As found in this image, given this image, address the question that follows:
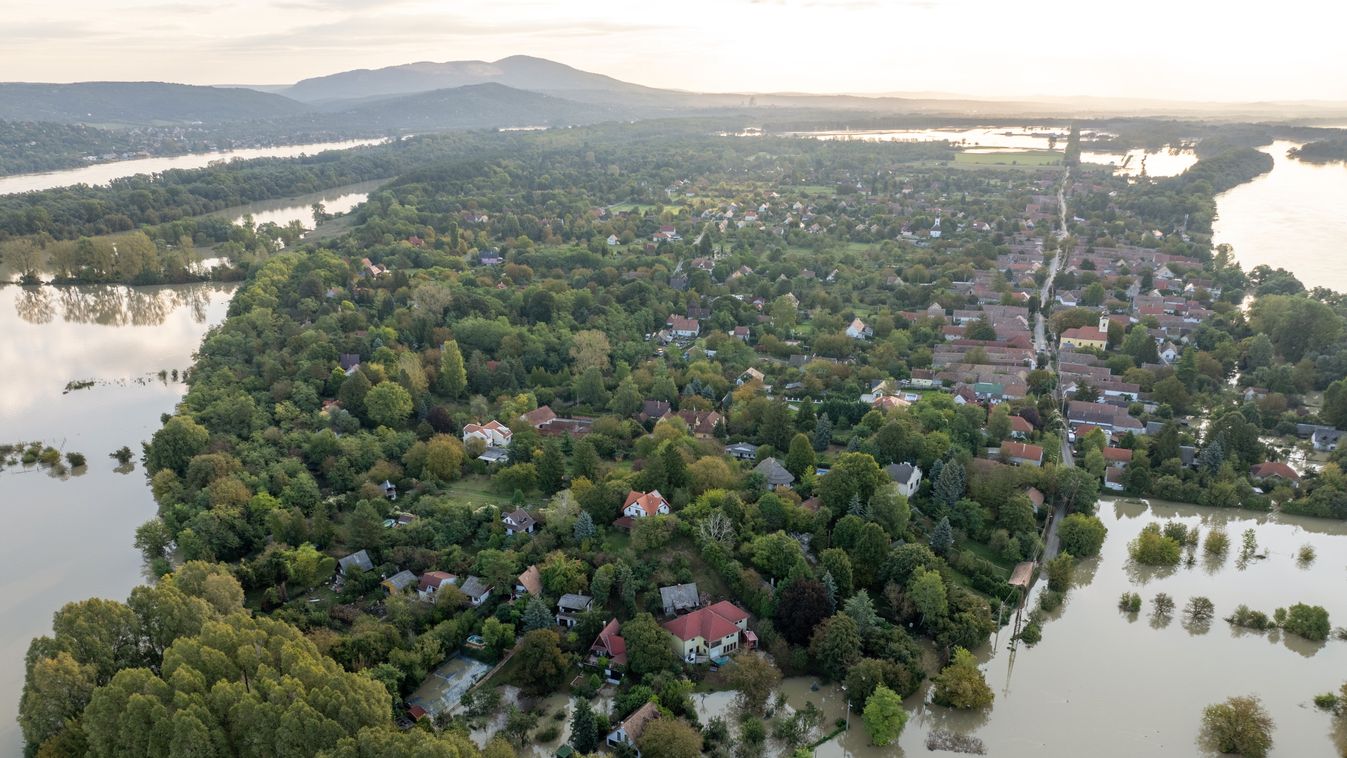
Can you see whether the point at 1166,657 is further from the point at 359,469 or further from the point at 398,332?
the point at 398,332

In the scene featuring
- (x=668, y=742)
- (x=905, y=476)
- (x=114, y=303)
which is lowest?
(x=668, y=742)

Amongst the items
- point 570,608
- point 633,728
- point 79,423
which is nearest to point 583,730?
point 633,728

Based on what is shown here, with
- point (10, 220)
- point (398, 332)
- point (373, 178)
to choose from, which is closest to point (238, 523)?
A: point (398, 332)

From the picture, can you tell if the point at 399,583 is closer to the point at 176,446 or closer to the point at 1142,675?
the point at 176,446

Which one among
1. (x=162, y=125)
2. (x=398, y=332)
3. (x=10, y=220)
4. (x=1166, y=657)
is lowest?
(x=1166, y=657)

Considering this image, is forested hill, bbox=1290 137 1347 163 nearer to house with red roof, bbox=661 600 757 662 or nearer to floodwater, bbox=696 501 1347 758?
floodwater, bbox=696 501 1347 758

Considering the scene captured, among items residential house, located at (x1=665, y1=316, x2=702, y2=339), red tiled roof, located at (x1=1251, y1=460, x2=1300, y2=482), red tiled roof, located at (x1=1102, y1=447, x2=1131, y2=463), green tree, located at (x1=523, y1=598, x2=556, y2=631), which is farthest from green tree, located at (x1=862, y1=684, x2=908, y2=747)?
residential house, located at (x1=665, y1=316, x2=702, y2=339)
